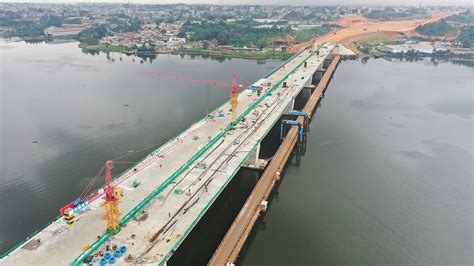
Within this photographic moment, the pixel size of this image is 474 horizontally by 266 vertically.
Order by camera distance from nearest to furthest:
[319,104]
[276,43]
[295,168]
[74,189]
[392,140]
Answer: [74,189] → [295,168] → [392,140] → [319,104] → [276,43]

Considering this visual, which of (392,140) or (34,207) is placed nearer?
(34,207)

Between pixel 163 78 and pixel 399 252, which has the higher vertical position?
pixel 163 78

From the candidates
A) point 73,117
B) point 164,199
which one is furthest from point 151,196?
point 73,117

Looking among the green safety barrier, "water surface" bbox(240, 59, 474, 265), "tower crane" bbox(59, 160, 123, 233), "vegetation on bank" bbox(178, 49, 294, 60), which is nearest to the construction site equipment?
"tower crane" bbox(59, 160, 123, 233)

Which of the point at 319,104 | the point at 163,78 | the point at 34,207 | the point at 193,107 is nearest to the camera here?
the point at 34,207

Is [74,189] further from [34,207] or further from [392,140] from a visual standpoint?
[392,140]

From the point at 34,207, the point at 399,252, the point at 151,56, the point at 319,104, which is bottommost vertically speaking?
the point at 399,252

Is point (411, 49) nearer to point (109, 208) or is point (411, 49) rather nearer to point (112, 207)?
point (109, 208)

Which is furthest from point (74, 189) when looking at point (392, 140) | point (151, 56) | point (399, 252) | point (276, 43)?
point (276, 43)
